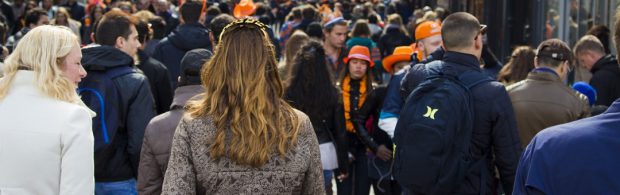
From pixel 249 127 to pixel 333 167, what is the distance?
357cm

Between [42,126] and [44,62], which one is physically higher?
[44,62]

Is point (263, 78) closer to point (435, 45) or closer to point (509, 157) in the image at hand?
point (509, 157)

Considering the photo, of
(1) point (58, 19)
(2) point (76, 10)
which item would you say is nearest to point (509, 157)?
(1) point (58, 19)

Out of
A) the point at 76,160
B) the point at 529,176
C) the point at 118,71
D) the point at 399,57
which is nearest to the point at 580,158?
the point at 529,176

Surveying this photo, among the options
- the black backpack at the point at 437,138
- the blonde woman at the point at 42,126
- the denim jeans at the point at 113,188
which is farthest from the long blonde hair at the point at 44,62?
the black backpack at the point at 437,138

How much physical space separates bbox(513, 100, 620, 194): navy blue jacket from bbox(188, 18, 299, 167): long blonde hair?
4.85 ft

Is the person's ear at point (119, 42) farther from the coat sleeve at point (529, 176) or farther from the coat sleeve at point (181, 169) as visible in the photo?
the coat sleeve at point (529, 176)

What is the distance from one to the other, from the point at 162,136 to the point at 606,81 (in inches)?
179

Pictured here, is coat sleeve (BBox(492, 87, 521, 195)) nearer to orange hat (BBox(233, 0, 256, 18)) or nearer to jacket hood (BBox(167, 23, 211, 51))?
jacket hood (BBox(167, 23, 211, 51))

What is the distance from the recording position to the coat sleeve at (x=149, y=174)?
4.71m

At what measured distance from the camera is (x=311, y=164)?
3.88 m

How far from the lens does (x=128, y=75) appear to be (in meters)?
5.79

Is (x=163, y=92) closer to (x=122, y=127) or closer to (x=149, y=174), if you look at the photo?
(x=122, y=127)

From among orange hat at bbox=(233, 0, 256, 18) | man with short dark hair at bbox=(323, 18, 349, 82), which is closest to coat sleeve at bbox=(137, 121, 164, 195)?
man with short dark hair at bbox=(323, 18, 349, 82)
